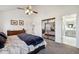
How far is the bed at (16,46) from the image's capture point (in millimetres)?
1605

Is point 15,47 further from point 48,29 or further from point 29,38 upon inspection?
point 48,29

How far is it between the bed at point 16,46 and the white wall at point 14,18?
75mm

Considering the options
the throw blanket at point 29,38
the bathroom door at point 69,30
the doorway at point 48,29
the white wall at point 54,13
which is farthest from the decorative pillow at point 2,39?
the bathroom door at point 69,30

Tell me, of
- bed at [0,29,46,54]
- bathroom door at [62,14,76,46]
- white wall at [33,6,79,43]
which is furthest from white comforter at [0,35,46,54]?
bathroom door at [62,14,76,46]

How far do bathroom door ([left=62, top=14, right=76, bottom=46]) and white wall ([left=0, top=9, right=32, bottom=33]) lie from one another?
649mm

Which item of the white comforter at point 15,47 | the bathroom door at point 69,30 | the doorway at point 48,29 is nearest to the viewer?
the white comforter at point 15,47

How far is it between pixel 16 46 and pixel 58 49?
75 centimetres

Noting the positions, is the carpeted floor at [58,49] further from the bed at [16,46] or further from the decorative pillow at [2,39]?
the decorative pillow at [2,39]

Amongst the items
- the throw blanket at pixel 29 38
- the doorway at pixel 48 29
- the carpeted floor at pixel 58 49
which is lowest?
the carpeted floor at pixel 58 49

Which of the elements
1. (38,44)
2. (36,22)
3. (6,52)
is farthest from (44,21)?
(6,52)
